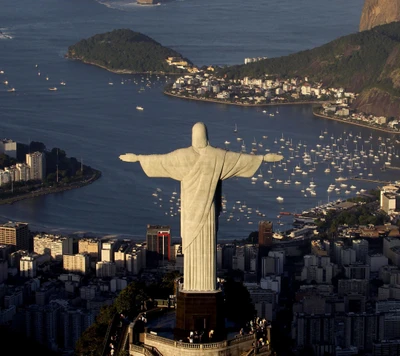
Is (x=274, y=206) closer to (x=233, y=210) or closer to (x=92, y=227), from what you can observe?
(x=233, y=210)

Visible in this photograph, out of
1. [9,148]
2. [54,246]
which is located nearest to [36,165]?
[9,148]

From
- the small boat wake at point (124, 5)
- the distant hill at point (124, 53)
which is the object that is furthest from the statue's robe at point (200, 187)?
the small boat wake at point (124, 5)

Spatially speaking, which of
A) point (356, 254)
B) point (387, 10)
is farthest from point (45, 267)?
point (387, 10)

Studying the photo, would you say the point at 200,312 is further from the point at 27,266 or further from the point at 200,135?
the point at 27,266

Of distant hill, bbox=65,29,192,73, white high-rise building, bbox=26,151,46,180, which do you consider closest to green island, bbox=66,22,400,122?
distant hill, bbox=65,29,192,73

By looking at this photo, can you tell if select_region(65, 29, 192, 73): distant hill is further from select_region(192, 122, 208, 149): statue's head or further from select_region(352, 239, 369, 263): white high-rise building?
select_region(192, 122, 208, 149): statue's head

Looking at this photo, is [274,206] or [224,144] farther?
[224,144]
